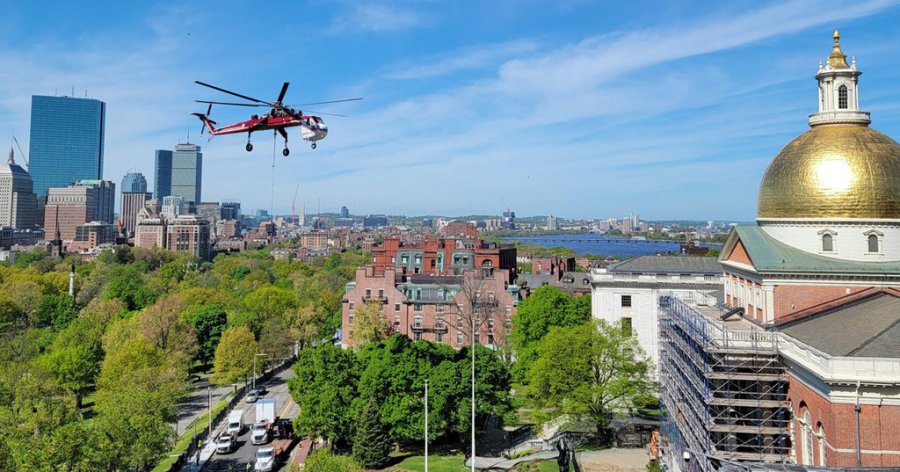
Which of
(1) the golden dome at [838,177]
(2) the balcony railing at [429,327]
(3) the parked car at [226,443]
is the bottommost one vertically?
(3) the parked car at [226,443]

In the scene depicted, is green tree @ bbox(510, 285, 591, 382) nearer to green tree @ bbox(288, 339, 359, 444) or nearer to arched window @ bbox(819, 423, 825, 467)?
green tree @ bbox(288, 339, 359, 444)

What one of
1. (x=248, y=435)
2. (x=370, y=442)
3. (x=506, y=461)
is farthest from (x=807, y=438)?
(x=248, y=435)

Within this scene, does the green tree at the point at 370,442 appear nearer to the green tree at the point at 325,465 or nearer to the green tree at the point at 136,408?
the green tree at the point at 325,465

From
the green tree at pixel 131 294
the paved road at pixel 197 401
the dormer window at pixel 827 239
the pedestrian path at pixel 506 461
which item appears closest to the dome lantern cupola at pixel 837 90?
the dormer window at pixel 827 239

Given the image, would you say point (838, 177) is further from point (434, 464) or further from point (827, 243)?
point (434, 464)

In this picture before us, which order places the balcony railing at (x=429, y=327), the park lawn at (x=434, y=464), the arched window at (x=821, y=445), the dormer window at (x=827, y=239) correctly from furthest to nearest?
the balcony railing at (x=429, y=327) < the park lawn at (x=434, y=464) < the dormer window at (x=827, y=239) < the arched window at (x=821, y=445)

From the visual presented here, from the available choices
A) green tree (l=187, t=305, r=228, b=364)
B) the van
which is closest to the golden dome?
the van

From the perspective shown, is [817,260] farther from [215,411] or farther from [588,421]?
[215,411]
